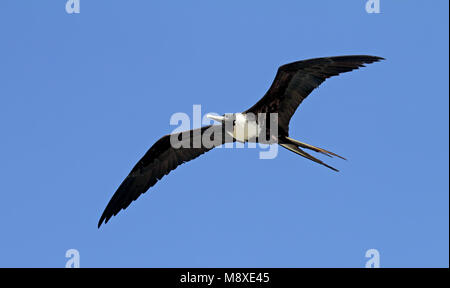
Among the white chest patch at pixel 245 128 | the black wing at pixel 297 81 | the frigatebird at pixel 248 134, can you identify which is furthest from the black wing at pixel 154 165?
the black wing at pixel 297 81

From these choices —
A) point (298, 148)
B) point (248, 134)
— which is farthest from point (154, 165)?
point (298, 148)

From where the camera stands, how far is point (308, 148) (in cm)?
910

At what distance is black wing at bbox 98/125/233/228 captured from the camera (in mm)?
10656

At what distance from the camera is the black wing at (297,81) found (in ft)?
29.2

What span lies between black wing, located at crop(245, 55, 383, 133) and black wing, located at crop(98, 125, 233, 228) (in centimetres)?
133

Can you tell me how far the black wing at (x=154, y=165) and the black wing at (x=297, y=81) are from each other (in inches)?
52.5

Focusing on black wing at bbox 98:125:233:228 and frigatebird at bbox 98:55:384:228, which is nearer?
frigatebird at bbox 98:55:384:228

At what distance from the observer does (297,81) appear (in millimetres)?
9312

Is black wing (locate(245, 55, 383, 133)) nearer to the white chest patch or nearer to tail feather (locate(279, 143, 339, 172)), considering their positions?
the white chest patch

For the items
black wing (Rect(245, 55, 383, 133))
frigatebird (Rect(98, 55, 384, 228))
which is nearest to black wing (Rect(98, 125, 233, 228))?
frigatebird (Rect(98, 55, 384, 228))
